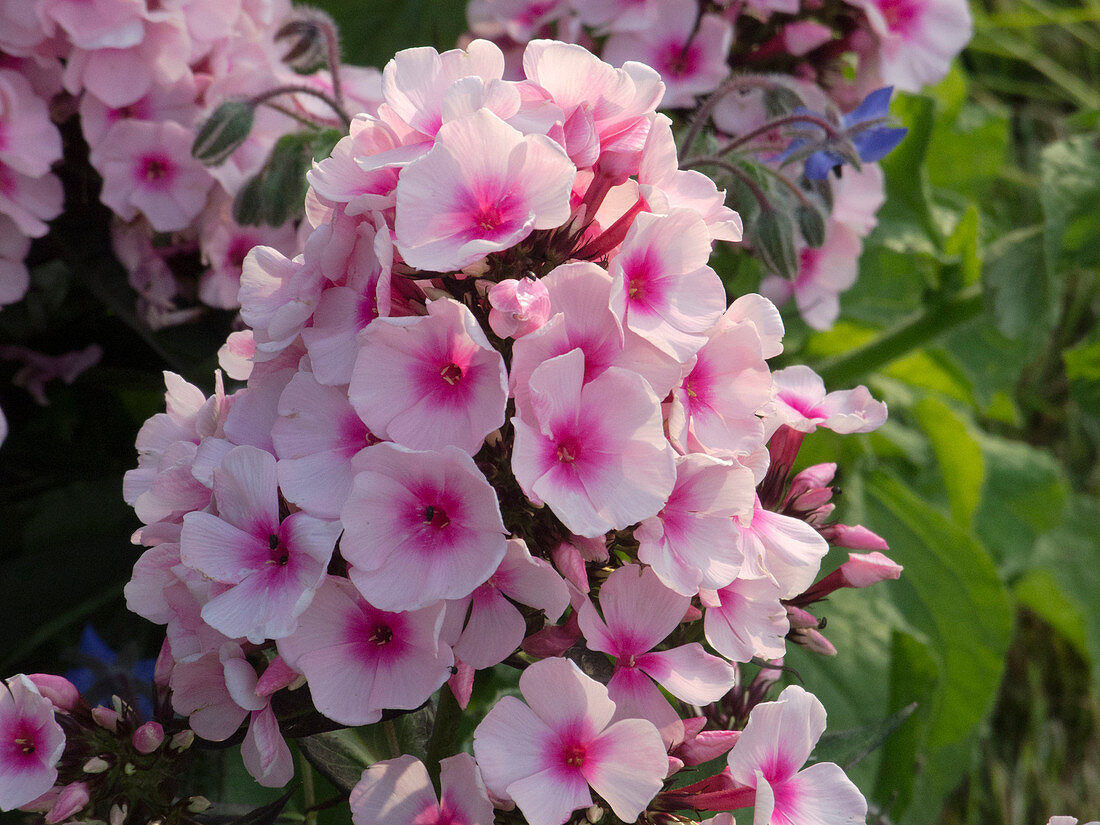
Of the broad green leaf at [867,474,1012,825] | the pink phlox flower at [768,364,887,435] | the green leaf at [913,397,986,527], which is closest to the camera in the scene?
the pink phlox flower at [768,364,887,435]

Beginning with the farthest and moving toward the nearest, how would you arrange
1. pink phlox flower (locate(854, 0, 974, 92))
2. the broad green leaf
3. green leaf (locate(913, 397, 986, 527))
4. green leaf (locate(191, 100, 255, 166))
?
1. green leaf (locate(913, 397, 986, 527))
2. the broad green leaf
3. pink phlox flower (locate(854, 0, 974, 92))
4. green leaf (locate(191, 100, 255, 166))

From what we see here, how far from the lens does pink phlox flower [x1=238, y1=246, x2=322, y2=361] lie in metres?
0.41

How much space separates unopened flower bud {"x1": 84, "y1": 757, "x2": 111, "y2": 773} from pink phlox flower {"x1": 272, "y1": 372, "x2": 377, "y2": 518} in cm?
15

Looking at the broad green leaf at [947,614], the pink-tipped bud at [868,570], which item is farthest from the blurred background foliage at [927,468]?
the pink-tipped bud at [868,570]

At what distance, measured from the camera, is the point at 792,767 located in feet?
1.34

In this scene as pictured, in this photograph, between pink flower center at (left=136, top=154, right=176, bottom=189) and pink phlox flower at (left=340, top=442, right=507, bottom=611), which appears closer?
pink phlox flower at (left=340, top=442, right=507, bottom=611)

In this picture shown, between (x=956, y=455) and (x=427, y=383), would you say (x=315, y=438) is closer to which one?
(x=427, y=383)

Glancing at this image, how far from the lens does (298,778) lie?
56 cm

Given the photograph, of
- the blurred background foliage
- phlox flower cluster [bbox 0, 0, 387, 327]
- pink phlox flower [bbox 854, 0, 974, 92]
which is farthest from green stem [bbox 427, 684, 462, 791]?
pink phlox flower [bbox 854, 0, 974, 92]

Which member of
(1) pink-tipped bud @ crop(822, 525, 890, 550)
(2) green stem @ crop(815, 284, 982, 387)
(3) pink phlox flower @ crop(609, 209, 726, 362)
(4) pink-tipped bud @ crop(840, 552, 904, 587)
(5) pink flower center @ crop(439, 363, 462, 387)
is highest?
(3) pink phlox flower @ crop(609, 209, 726, 362)

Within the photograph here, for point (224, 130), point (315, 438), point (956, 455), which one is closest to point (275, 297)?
point (315, 438)

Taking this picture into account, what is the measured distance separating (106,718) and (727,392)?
0.99 ft

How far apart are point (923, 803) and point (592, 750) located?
773 millimetres

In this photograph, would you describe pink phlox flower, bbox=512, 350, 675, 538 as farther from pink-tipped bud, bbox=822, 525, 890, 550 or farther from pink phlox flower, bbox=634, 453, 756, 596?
pink-tipped bud, bbox=822, 525, 890, 550
